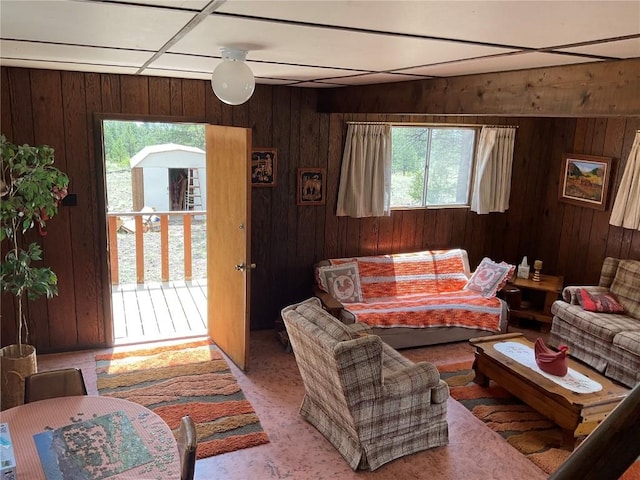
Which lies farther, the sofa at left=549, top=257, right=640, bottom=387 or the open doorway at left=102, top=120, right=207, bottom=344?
the open doorway at left=102, top=120, right=207, bottom=344

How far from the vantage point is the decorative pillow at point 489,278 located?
5.02 m

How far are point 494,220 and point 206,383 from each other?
11.9ft

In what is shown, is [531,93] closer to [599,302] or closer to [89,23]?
[89,23]

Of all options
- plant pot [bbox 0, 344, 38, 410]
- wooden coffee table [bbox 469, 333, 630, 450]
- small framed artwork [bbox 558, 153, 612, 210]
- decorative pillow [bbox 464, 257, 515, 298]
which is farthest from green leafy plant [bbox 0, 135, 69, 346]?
small framed artwork [bbox 558, 153, 612, 210]

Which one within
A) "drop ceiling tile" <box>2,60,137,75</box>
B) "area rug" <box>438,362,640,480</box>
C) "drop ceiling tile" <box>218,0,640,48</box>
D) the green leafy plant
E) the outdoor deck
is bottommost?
"area rug" <box>438,362,640,480</box>

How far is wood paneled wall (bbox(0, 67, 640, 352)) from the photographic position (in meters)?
4.02

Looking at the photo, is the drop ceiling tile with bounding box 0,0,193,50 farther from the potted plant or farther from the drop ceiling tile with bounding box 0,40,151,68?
the potted plant

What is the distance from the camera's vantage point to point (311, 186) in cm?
491

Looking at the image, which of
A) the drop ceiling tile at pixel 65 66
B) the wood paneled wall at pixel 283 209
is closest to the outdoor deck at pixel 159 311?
the wood paneled wall at pixel 283 209

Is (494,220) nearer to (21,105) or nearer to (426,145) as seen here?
(426,145)

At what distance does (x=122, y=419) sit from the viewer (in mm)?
2283

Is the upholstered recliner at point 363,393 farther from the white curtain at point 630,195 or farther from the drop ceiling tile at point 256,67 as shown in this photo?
the white curtain at point 630,195

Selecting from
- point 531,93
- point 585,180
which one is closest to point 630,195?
point 585,180

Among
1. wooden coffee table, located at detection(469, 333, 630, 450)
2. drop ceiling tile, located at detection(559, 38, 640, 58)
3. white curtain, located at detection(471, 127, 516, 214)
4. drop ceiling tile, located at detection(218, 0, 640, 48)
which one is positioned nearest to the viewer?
drop ceiling tile, located at detection(218, 0, 640, 48)
